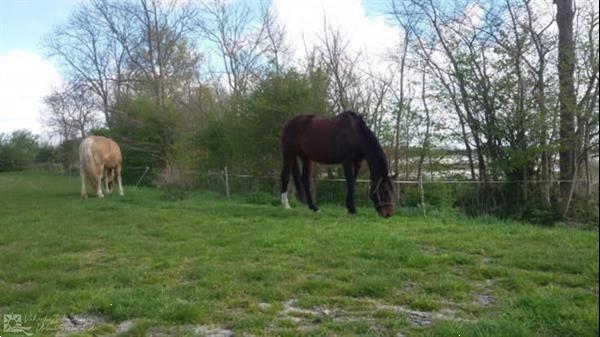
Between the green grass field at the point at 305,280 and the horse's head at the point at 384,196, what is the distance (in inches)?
31.7

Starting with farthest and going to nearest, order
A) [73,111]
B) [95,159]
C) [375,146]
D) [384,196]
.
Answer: [73,111], [95,159], [375,146], [384,196]

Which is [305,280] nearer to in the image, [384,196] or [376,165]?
[384,196]

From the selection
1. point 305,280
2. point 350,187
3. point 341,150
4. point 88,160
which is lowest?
point 305,280

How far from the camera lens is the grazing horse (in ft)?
26.2

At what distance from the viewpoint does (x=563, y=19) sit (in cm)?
961

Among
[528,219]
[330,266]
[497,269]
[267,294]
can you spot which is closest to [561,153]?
[528,219]

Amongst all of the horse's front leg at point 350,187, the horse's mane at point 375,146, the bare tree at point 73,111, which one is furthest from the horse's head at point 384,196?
the bare tree at point 73,111

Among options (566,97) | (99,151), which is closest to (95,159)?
(99,151)

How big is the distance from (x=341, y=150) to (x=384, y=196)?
118 centimetres

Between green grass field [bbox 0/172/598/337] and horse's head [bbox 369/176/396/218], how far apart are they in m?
0.80

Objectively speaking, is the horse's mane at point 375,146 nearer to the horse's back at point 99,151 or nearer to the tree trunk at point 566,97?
the tree trunk at point 566,97

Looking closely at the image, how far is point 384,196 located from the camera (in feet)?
26.1

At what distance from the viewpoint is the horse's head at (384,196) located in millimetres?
7902

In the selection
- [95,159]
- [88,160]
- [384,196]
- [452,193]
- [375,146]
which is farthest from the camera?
[95,159]
